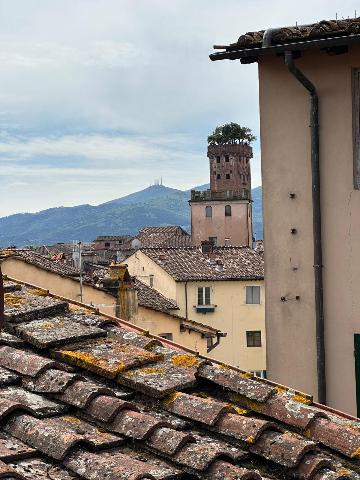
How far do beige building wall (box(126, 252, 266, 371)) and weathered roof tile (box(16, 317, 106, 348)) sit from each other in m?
40.9

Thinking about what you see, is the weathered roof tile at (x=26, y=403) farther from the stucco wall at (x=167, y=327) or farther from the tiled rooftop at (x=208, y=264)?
the tiled rooftop at (x=208, y=264)

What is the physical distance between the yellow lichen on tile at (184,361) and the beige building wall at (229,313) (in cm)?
4127

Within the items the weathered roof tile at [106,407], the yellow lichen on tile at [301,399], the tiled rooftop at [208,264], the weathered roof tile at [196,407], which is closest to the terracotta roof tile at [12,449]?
the weathered roof tile at [106,407]

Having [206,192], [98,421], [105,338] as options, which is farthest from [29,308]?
[206,192]

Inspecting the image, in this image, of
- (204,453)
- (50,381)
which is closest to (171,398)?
(50,381)

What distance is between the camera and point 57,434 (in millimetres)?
3799

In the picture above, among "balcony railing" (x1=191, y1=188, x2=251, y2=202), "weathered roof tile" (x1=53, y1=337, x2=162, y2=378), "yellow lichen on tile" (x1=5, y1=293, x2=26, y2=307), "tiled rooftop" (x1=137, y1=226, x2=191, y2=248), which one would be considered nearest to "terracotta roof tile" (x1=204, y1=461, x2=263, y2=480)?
"weathered roof tile" (x1=53, y1=337, x2=162, y2=378)

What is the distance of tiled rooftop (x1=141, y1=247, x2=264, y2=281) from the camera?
47.2 meters

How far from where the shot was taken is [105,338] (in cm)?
563

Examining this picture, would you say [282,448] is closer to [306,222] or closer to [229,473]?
[229,473]

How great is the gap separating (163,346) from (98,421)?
5.28 ft

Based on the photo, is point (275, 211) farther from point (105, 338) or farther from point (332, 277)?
point (105, 338)

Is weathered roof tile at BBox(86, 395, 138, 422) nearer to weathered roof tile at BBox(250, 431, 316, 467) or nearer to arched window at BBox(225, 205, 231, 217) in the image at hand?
weathered roof tile at BBox(250, 431, 316, 467)

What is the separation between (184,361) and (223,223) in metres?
92.1
